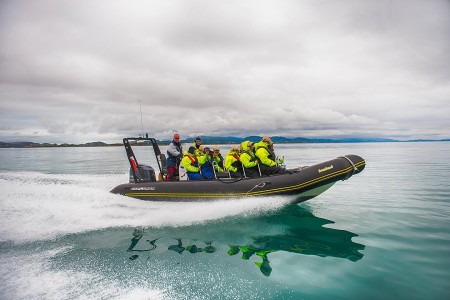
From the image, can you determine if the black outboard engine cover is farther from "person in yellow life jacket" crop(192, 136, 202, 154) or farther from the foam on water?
"person in yellow life jacket" crop(192, 136, 202, 154)

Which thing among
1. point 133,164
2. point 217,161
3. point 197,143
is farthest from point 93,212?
point 217,161

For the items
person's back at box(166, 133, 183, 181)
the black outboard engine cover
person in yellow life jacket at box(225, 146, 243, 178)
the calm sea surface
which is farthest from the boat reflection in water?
the black outboard engine cover

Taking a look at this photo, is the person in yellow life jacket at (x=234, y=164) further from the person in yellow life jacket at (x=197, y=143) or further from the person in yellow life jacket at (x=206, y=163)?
the person in yellow life jacket at (x=197, y=143)

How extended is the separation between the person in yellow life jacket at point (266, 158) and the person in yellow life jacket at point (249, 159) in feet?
0.48

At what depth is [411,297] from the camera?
3588 mm

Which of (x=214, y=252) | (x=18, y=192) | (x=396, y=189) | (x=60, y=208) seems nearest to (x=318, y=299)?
(x=214, y=252)

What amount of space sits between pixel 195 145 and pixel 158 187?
1.68 metres

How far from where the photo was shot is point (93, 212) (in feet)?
24.3

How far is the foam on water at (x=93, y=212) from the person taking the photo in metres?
6.23

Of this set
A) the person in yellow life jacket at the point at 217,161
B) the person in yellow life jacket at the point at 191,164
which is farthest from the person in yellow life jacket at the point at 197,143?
the person in yellow life jacket at the point at 217,161

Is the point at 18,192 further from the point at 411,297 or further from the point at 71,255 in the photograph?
the point at 411,297

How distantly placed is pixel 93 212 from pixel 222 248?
4.10 meters

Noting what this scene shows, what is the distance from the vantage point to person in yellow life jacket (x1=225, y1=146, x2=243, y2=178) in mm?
8031

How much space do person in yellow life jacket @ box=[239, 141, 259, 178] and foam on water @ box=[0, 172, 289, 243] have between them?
893mm
